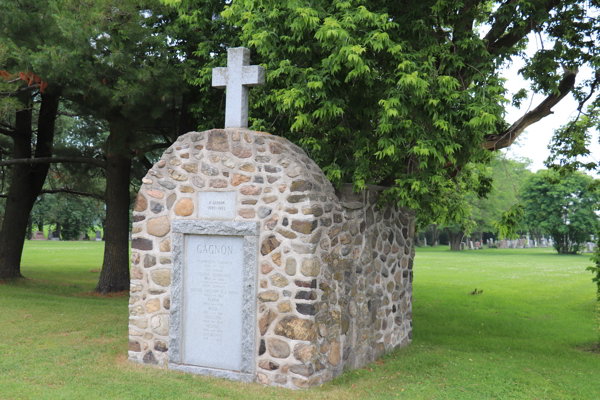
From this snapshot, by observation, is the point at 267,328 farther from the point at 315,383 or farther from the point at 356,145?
the point at 356,145

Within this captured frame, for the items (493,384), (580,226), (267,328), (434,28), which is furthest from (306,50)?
(580,226)

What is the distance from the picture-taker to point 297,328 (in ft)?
22.1

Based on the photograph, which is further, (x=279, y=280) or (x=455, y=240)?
(x=455, y=240)

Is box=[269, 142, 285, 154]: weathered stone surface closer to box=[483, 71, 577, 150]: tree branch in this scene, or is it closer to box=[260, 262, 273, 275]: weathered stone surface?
box=[260, 262, 273, 275]: weathered stone surface

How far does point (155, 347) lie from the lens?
7598mm

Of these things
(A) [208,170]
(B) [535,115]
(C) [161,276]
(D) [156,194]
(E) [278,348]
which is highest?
(B) [535,115]

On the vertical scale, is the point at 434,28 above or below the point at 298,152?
above

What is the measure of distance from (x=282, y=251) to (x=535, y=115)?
634 cm

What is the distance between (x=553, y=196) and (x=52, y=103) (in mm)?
45999

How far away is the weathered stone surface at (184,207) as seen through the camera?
24.3ft

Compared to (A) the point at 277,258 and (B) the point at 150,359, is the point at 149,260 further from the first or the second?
(A) the point at 277,258

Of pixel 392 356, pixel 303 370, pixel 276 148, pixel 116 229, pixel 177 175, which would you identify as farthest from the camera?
pixel 116 229

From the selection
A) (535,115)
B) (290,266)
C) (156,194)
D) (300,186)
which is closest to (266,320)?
(290,266)

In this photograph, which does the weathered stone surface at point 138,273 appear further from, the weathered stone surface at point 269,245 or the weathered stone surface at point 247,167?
the weathered stone surface at point 247,167
